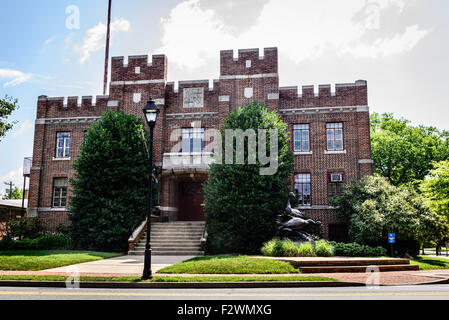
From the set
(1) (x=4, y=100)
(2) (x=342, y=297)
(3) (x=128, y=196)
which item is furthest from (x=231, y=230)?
(1) (x=4, y=100)

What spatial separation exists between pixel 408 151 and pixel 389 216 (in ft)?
72.9

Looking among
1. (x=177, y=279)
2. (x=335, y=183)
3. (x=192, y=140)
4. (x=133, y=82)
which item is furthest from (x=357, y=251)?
(x=133, y=82)

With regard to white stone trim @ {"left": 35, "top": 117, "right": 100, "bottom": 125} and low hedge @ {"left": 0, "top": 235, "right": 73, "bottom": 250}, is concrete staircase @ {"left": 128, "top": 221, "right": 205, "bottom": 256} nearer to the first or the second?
low hedge @ {"left": 0, "top": 235, "right": 73, "bottom": 250}

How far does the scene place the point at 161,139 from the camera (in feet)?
74.6

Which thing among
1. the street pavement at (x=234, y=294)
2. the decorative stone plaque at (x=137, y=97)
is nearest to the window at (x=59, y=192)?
the decorative stone plaque at (x=137, y=97)

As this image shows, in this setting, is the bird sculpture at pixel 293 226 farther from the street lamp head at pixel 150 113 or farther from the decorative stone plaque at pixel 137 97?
the decorative stone plaque at pixel 137 97

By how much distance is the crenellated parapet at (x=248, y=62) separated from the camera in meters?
22.5

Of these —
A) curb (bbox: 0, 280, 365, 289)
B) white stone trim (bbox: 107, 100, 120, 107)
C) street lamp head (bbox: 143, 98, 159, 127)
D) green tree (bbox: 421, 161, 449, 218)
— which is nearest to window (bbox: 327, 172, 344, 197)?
green tree (bbox: 421, 161, 449, 218)

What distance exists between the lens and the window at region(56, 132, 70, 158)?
24.0m

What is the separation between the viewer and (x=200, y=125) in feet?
75.3

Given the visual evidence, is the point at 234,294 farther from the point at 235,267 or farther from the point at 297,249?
the point at 297,249

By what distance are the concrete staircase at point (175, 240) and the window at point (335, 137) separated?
902cm
